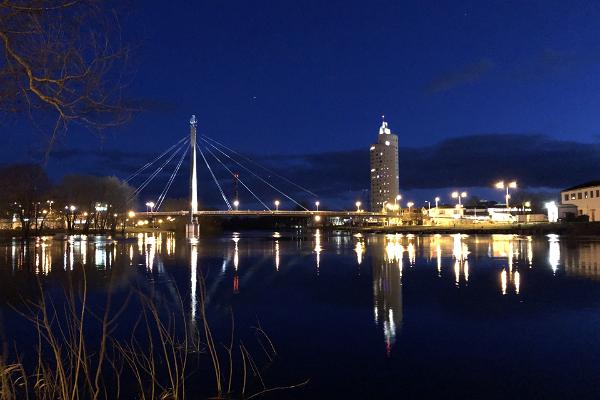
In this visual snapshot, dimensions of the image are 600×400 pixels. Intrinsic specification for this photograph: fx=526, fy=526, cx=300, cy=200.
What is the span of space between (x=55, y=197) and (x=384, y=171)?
135930 mm

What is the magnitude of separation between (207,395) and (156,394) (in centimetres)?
65

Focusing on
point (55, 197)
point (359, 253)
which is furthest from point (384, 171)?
point (359, 253)

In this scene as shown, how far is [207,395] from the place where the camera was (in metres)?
6.88

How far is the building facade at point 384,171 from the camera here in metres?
181

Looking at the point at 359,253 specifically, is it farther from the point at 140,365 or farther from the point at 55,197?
the point at 55,197

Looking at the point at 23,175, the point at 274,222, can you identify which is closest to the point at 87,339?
the point at 23,175

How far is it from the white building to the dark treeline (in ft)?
193

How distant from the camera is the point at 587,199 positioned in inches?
2616

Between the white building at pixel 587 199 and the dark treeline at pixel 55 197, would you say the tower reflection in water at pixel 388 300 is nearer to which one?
the dark treeline at pixel 55 197

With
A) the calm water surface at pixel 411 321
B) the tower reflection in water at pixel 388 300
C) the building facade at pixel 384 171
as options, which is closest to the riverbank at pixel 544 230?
the calm water surface at pixel 411 321

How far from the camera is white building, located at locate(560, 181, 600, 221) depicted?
6412cm

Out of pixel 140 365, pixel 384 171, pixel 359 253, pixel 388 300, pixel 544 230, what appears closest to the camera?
pixel 140 365

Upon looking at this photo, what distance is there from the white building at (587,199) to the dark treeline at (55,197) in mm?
58694

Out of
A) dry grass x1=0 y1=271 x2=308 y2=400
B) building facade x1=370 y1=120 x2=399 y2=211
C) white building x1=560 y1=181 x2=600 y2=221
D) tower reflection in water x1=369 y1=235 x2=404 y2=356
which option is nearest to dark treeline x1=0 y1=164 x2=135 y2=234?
tower reflection in water x1=369 y1=235 x2=404 y2=356
